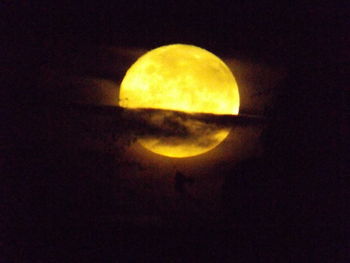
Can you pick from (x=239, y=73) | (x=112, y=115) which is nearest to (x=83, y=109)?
(x=112, y=115)

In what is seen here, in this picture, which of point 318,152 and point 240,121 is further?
point 318,152

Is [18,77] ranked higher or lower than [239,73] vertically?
lower

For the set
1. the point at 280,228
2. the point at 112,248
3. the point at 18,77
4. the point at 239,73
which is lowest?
the point at 112,248

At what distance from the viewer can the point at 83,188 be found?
8.63ft

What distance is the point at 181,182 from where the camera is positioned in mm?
2689

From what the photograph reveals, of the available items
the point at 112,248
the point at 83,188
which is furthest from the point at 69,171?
the point at 112,248

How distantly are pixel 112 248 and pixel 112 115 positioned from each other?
100 cm

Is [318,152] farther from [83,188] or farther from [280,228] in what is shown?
[83,188]

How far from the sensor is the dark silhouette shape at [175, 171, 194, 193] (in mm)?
2688

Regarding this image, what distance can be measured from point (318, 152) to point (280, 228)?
69cm

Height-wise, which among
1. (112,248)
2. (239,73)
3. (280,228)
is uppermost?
(239,73)

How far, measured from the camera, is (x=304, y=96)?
2.89 meters

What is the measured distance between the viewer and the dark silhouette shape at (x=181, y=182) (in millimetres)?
2688

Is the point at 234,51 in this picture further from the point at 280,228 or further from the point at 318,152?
the point at 280,228
